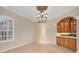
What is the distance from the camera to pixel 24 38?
359 centimetres

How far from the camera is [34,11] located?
11.3 ft

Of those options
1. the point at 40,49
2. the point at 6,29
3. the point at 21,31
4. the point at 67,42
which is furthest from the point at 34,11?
the point at 67,42

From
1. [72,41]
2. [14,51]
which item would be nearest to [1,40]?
[14,51]

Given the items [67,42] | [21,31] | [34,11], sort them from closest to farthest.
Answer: [34,11] → [21,31] → [67,42]

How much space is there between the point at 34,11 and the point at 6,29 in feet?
3.02

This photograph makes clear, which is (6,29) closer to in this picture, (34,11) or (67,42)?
(34,11)

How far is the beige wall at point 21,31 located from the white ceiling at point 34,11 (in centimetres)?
13

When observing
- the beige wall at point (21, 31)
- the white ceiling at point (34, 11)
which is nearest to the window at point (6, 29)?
the beige wall at point (21, 31)

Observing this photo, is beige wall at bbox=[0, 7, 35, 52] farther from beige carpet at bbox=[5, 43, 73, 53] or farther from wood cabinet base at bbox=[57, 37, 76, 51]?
wood cabinet base at bbox=[57, 37, 76, 51]

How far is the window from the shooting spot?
3.46m

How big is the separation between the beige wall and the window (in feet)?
0.36

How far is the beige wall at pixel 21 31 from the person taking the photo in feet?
11.4

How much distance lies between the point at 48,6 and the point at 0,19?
4.34 ft
